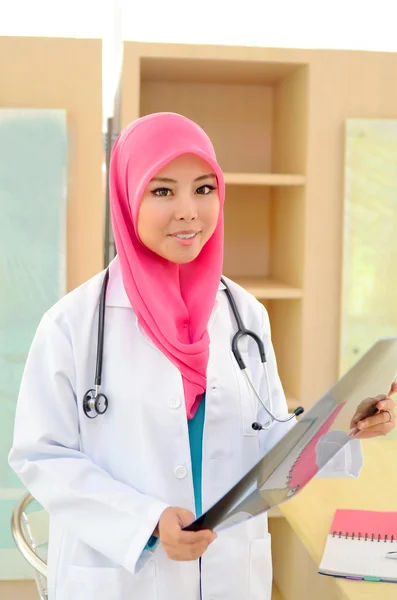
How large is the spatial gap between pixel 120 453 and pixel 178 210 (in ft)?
1.41

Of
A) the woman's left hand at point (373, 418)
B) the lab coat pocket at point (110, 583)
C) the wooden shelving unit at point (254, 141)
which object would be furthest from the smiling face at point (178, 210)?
the wooden shelving unit at point (254, 141)

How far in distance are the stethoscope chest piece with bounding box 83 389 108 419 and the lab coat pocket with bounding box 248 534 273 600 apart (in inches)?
15.0

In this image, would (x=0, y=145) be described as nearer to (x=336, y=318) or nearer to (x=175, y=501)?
(x=336, y=318)

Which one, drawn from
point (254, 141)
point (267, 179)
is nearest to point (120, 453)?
point (267, 179)

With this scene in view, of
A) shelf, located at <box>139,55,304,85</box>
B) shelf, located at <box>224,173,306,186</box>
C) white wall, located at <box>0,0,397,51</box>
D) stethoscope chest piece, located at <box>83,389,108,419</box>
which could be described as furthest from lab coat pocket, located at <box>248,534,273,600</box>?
white wall, located at <box>0,0,397,51</box>

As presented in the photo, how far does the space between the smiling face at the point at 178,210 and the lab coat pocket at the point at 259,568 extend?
54 centimetres

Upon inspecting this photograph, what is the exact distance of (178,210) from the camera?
1284 millimetres

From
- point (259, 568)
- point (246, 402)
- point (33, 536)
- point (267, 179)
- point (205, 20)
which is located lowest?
point (33, 536)

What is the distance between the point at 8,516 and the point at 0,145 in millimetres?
1219

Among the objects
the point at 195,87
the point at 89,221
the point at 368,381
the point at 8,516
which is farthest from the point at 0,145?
the point at 368,381

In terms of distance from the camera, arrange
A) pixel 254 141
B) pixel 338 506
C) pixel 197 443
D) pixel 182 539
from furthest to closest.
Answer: pixel 254 141
pixel 338 506
pixel 197 443
pixel 182 539

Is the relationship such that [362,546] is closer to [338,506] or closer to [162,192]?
[338,506]

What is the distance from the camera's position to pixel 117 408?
1312 mm

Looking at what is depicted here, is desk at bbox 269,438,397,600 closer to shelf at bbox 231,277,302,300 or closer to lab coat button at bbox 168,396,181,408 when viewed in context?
lab coat button at bbox 168,396,181,408
